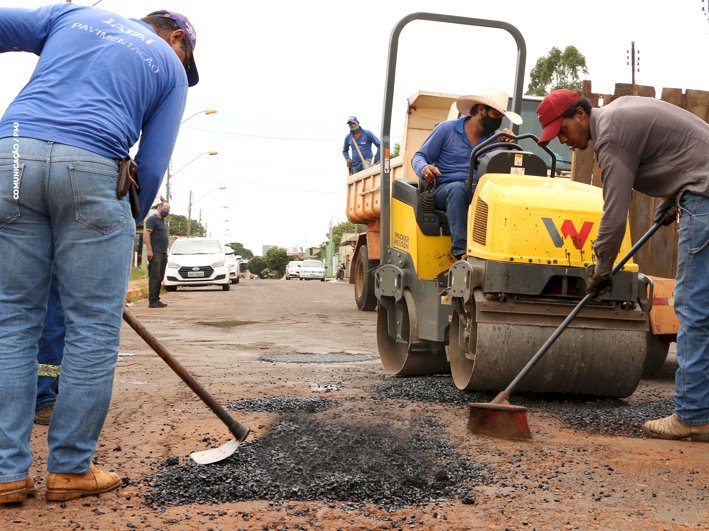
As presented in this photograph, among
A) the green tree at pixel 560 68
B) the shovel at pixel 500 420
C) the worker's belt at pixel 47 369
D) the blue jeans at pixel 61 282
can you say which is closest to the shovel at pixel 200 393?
the blue jeans at pixel 61 282

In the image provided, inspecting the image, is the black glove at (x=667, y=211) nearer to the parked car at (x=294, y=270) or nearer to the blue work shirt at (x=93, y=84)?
the blue work shirt at (x=93, y=84)

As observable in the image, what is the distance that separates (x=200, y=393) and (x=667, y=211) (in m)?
2.76

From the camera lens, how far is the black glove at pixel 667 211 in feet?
15.8

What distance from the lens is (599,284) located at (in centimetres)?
484

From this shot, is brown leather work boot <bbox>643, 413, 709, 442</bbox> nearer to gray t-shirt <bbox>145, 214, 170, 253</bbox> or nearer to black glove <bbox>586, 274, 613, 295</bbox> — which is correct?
black glove <bbox>586, 274, 613, 295</bbox>

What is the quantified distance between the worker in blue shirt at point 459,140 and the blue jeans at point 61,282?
3.13 meters

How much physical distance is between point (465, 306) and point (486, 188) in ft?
2.45

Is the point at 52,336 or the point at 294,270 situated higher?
the point at 52,336

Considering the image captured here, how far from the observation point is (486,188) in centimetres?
543

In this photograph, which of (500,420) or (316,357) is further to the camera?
(316,357)

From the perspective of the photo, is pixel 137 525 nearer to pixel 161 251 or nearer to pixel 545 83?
pixel 161 251

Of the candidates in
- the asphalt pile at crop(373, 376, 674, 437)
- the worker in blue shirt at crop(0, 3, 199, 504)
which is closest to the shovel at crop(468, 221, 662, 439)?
the asphalt pile at crop(373, 376, 674, 437)

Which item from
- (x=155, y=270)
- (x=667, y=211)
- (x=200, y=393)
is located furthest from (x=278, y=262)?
(x=200, y=393)

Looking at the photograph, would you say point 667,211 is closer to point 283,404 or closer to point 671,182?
point 671,182
